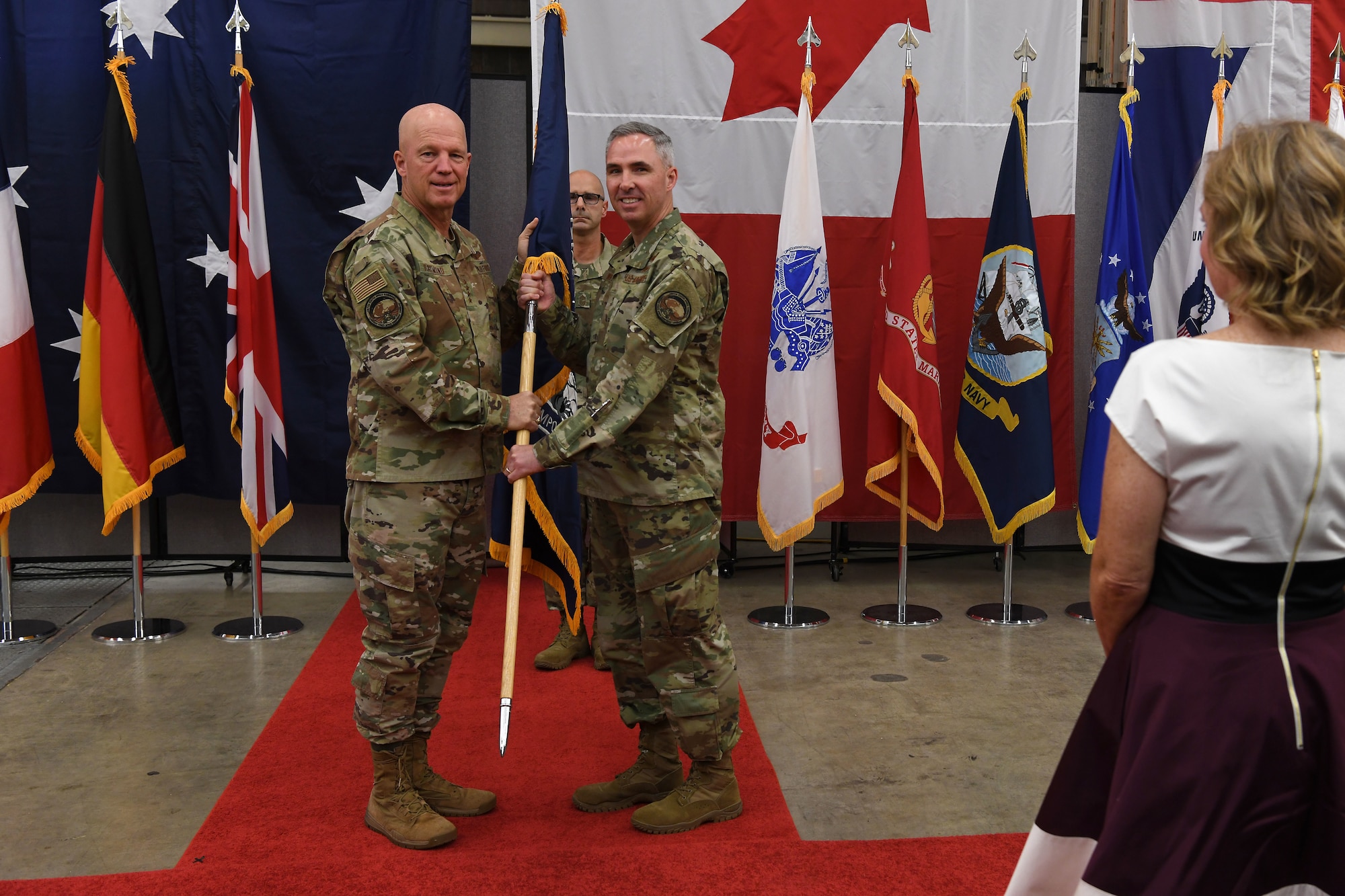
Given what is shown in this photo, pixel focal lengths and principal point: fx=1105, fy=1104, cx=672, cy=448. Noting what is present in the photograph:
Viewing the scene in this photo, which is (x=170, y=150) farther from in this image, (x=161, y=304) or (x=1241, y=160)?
(x=1241, y=160)

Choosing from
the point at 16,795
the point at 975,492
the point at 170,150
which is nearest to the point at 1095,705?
the point at 16,795

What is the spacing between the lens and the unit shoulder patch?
251cm

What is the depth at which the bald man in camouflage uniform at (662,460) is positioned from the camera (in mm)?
2584

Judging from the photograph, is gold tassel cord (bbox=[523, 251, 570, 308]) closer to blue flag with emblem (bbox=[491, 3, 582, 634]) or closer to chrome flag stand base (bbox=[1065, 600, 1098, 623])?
blue flag with emblem (bbox=[491, 3, 582, 634])

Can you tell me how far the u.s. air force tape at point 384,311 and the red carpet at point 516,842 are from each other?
1.23m

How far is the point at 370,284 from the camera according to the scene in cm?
252

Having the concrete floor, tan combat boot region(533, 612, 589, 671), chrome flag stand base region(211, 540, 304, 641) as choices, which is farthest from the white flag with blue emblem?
chrome flag stand base region(211, 540, 304, 641)

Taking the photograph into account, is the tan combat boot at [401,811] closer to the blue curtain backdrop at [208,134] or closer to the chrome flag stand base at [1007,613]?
the blue curtain backdrop at [208,134]

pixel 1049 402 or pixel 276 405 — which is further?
pixel 1049 402

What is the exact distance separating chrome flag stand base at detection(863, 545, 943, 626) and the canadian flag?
1.89ft

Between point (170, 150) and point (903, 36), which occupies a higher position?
point (903, 36)

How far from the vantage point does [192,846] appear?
2.66 meters

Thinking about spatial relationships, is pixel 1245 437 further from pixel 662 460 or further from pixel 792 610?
pixel 792 610

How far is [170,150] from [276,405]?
51.9 inches
